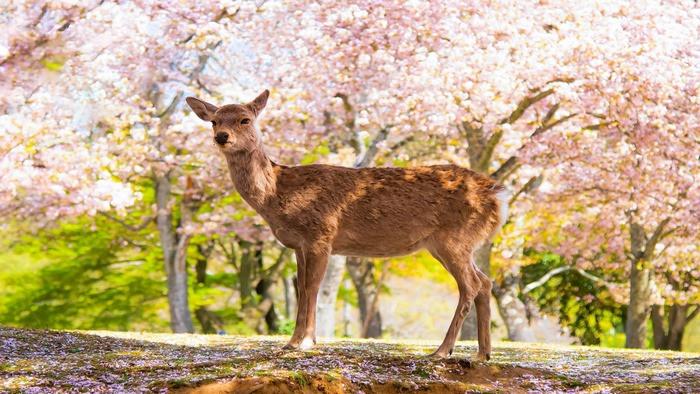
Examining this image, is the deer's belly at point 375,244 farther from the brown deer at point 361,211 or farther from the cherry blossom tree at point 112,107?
the cherry blossom tree at point 112,107

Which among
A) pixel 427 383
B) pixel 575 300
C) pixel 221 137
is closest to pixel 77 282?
pixel 575 300

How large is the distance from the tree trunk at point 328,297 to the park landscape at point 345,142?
0.14ft

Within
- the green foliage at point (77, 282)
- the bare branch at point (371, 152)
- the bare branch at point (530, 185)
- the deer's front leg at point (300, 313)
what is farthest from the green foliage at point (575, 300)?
the deer's front leg at point (300, 313)

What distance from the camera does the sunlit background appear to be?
1636 cm

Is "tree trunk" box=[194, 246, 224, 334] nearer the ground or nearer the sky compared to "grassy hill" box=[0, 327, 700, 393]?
nearer the sky

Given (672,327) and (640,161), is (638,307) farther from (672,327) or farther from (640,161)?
(672,327)

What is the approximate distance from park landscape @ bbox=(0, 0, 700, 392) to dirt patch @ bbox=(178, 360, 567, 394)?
1.27 meters

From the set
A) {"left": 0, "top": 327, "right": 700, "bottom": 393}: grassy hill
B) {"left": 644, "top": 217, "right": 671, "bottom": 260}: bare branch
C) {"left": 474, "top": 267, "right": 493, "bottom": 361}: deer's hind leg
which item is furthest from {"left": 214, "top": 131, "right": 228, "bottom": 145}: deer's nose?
{"left": 644, "top": 217, "right": 671, "bottom": 260}: bare branch

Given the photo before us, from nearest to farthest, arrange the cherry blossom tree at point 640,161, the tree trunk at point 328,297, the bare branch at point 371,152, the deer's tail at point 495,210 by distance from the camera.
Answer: the deer's tail at point 495,210, the cherry blossom tree at point 640,161, the tree trunk at point 328,297, the bare branch at point 371,152

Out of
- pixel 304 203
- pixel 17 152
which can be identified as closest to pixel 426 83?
pixel 17 152

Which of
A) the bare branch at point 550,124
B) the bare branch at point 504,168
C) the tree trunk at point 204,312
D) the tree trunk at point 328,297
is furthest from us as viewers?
the tree trunk at point 204,312

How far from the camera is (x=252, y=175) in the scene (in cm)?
814

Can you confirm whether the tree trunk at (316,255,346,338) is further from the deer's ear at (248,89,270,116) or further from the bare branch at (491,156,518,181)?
the deer's ear at (248,89,270,116)

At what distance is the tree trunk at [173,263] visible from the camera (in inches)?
867
